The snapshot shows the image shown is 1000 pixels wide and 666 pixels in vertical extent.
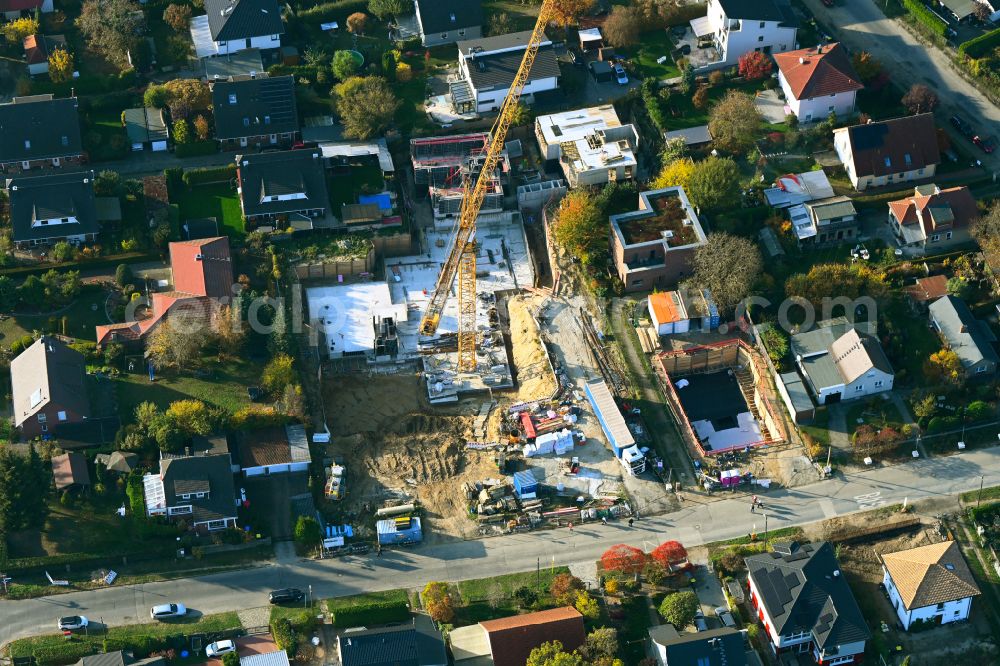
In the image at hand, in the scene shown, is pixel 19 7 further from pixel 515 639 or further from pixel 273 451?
pixel 515 639

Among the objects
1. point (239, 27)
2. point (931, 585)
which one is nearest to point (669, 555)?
point (931, 585)

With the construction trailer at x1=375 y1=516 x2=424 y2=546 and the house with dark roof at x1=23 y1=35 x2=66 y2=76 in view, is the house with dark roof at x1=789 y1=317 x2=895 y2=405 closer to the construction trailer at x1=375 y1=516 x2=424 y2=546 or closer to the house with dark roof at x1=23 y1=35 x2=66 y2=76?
the construction trailer at x1=375 y1=516 x2=424 y2=546

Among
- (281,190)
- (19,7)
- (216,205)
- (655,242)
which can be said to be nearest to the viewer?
(655,242)

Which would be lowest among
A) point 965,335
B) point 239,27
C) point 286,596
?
point 286,596

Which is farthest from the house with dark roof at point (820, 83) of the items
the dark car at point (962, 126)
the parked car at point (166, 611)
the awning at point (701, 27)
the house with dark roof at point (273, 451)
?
the parked car at point (166, 611)

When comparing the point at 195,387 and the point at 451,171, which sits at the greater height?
the point at 451,171

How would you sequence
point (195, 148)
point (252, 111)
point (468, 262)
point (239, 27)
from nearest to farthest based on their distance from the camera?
point (468, 262)
point (195, 148)
point (252, 111)
point (239, 27)

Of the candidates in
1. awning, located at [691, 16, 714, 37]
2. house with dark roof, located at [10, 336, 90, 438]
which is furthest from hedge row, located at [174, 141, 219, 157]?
awning, located at [691, 16, 714, 37]
